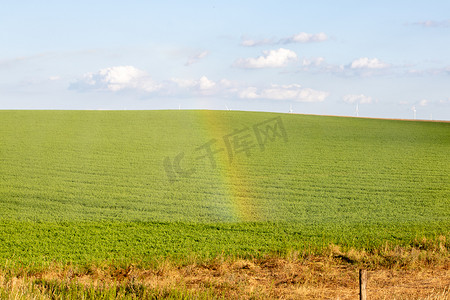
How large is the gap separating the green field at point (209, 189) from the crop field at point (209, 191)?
41 mm

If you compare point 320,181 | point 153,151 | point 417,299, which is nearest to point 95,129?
point 153,151

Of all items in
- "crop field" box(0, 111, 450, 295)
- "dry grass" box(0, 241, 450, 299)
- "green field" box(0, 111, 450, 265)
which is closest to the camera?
"dry grass" box(0, 241, 450, 299)

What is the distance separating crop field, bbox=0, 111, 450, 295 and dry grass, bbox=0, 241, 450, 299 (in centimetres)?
39

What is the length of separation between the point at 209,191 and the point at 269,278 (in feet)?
24.6

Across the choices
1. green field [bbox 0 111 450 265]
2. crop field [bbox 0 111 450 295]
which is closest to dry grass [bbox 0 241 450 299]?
crop field [bbox 0 111 450 295]

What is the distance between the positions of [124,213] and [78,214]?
1.10 meters

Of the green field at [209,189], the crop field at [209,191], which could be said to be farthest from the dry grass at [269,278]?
the green field at [209,189]

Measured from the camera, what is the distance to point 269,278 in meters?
7.31

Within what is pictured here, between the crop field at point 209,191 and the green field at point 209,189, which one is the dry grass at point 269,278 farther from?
the green field at point 209,189

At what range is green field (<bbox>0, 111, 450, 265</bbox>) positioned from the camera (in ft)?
30.5

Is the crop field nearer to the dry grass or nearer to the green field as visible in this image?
the green field

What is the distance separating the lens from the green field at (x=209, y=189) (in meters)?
9.30

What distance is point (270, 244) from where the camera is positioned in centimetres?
905

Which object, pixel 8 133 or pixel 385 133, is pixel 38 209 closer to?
pixel 8 133
